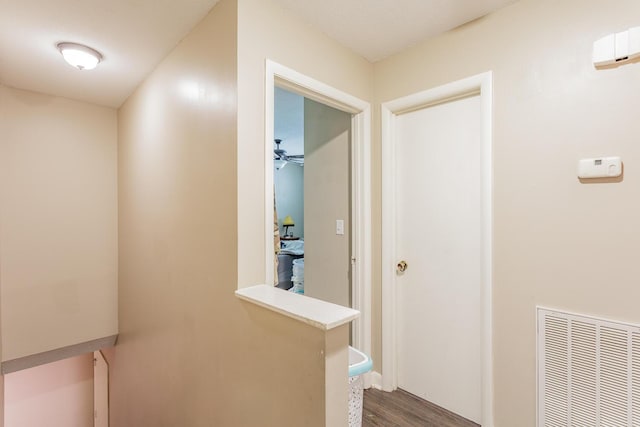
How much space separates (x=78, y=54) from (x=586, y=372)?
3.54m

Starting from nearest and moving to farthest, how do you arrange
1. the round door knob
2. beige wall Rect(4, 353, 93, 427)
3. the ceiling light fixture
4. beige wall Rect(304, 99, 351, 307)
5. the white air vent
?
the white air vent, the ceiling light fixture, the round door knob, beige wall Rect(304, 99, 351, 307), beige wall Rect(4, 353, 93, 427)

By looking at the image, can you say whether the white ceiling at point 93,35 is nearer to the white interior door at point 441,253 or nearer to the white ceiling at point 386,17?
the white ceiling at point 386,17

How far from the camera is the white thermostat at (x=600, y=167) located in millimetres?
1356

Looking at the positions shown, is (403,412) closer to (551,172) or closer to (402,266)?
(402,266)

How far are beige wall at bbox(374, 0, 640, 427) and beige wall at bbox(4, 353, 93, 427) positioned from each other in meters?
5.69

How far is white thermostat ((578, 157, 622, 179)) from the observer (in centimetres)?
136

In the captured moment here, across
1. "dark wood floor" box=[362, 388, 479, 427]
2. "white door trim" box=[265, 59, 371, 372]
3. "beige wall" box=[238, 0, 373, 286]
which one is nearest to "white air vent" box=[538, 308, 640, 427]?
"dark wood floor" box=[362, 388, 479, 427]

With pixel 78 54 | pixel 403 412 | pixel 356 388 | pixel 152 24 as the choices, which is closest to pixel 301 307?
pixel 356 388

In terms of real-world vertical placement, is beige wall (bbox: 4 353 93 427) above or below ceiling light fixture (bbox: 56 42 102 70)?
below

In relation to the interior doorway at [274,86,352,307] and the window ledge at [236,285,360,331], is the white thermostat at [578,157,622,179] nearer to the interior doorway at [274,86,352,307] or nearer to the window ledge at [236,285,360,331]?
the window ledge at [236,285,360,331]

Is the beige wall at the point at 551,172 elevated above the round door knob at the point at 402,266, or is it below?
above

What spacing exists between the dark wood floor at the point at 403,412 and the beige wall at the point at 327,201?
70 centimetres

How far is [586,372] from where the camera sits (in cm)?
143

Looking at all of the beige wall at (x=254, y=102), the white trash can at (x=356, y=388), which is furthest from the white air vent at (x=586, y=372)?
the beige wall at (x=254, y=102)
